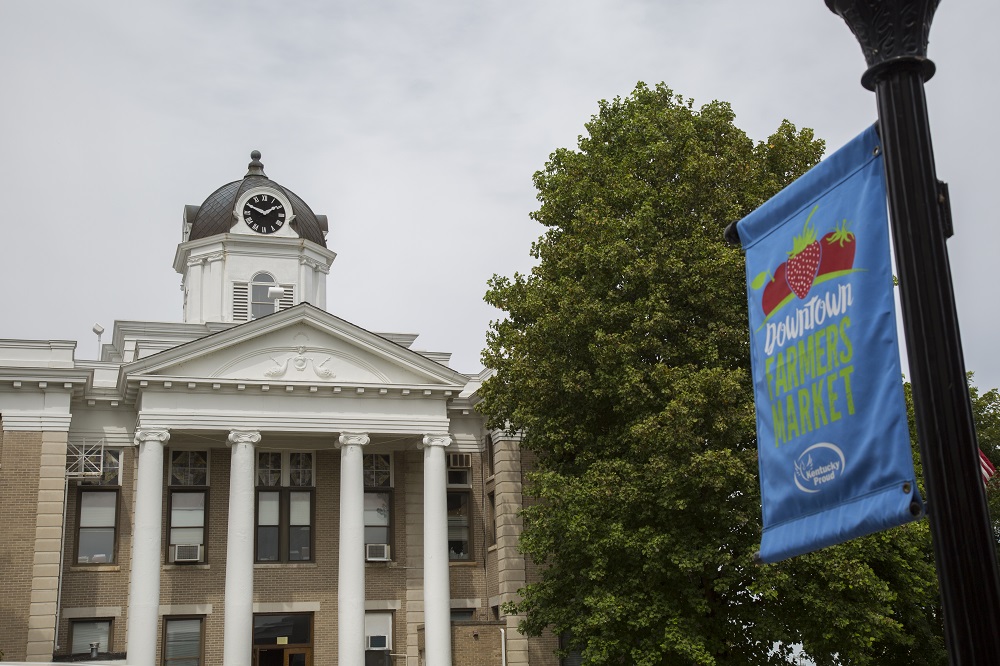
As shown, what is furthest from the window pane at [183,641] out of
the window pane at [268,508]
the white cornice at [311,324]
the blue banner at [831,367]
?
the blue banner at [831,367]

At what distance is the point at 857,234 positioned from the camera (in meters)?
6.12

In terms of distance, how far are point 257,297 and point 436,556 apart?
12.3m

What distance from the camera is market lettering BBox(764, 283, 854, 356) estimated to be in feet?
20.2

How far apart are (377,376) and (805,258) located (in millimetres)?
26377

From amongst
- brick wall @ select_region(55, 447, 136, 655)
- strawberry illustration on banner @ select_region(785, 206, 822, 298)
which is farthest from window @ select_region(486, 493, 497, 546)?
strawberry illustration on banner @ select_region(785, 206, 822, 298)

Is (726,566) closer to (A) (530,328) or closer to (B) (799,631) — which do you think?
(B) (799,631)

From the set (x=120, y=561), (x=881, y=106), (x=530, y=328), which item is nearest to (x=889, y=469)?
(x=881, y=106)

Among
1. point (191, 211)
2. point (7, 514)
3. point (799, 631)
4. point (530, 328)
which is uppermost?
point (191, 211)

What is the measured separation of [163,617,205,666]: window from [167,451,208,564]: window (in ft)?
5.49

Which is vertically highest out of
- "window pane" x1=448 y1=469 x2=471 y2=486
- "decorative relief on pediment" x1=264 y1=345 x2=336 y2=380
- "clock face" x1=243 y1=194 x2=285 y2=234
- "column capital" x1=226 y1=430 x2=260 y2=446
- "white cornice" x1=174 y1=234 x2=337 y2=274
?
"clock face" x1=243 y1=194 x2=285 y2=234

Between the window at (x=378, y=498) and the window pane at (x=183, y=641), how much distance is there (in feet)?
18.2

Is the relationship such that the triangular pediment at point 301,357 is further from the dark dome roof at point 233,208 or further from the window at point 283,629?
the dark dome roof at point 233,208

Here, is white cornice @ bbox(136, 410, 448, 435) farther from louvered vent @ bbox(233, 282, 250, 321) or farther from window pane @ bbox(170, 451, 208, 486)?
louvered vent @ bbox(233, 282, 250, 321)

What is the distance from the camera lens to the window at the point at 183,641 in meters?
31.5
